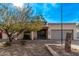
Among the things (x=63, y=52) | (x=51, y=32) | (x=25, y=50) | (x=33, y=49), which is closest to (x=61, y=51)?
(x=63, y=52)

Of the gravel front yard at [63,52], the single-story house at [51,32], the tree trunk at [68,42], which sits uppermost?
the single-story house at [51,32]

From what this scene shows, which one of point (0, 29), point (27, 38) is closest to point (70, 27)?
point (27, 38)

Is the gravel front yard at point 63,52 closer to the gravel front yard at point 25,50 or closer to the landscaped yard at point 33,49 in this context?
the landscaped yard at point 33,49

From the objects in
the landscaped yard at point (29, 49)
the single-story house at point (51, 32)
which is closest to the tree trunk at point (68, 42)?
the single-story house at point (51, 32)

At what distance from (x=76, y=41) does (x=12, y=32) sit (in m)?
1.25

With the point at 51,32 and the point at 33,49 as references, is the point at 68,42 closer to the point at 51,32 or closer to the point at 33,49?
the point at 51,32

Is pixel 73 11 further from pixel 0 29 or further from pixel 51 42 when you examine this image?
pixel 0 29

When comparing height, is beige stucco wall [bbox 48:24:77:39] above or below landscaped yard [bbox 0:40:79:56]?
above

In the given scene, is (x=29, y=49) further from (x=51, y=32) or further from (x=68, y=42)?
(x=68, y=42)

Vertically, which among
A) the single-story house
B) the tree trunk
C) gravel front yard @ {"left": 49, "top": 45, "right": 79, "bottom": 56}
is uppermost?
the single-story house

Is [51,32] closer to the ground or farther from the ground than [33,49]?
farther from the ground

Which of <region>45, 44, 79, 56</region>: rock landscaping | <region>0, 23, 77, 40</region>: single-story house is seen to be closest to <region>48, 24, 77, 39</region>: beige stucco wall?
<region>0, 23, 77, 40</region>: single-story house

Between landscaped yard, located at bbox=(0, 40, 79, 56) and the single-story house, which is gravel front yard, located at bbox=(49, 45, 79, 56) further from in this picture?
the single-story house

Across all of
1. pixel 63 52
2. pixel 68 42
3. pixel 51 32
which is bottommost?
pixel 63 52
